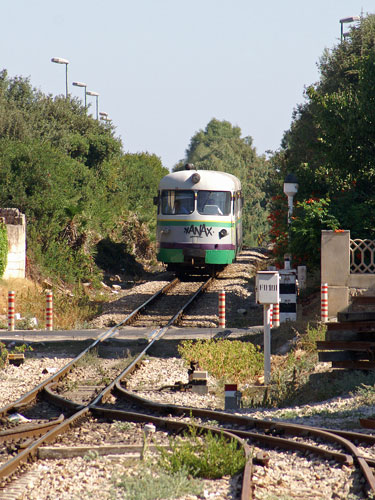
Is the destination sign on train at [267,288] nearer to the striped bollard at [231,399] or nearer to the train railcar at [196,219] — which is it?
the striped bollard at [231,399]

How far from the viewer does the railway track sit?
7.75m

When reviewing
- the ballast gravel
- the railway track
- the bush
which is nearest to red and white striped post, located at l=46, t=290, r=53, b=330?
the bush

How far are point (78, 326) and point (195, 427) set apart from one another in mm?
12499

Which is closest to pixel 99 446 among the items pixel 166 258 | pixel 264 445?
pixel 264 445

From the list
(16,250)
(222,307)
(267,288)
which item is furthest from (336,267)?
(16,250)

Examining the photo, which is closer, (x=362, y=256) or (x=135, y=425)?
(x=135, y=425)

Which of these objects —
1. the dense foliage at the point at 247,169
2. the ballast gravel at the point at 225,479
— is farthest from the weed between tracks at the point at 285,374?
the dense foliage at the point at 247,169

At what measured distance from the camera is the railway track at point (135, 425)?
775cm

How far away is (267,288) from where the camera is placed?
13.2 metres

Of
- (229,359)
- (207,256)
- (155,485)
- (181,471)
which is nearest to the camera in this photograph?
(155,485)

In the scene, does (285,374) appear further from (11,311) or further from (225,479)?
(11,311)

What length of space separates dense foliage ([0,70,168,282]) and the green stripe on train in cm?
446

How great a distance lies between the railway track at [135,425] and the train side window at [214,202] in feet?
46.8

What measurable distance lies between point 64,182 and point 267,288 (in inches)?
828
